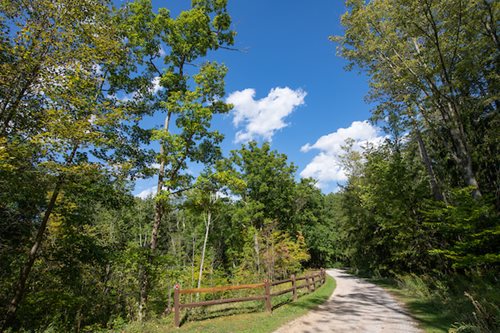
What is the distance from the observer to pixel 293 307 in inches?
371

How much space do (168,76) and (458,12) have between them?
12084mm

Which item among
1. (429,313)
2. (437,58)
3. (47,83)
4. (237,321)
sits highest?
(437,58)

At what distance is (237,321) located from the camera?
7.82m

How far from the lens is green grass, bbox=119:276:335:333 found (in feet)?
23.3

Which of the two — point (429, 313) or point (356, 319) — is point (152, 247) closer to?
point (356, 319)

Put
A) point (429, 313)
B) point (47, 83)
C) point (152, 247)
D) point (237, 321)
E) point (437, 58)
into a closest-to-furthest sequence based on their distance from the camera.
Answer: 1. point (47, 83)
2. point (237, 321)
3. point (429, 313)
4. point (152, 247)
5. point (437, 58)

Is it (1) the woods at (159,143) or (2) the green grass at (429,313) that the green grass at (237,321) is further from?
(2) the green grass at (429,313)

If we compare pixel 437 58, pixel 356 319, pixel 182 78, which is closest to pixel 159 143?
pixel 182 78

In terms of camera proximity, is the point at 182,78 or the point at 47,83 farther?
the point at 182,78

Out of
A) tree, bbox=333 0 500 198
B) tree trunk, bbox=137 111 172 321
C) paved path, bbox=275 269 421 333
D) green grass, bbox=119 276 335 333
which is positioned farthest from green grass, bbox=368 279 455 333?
tree trunk, bbox=137 111 172 321

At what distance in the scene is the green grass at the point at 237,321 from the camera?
7.10 m

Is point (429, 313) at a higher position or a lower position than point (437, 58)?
lower

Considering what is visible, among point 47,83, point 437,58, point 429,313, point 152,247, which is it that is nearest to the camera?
point 47,83

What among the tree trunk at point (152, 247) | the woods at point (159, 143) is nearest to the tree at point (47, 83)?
the woods at point (159, 143)
